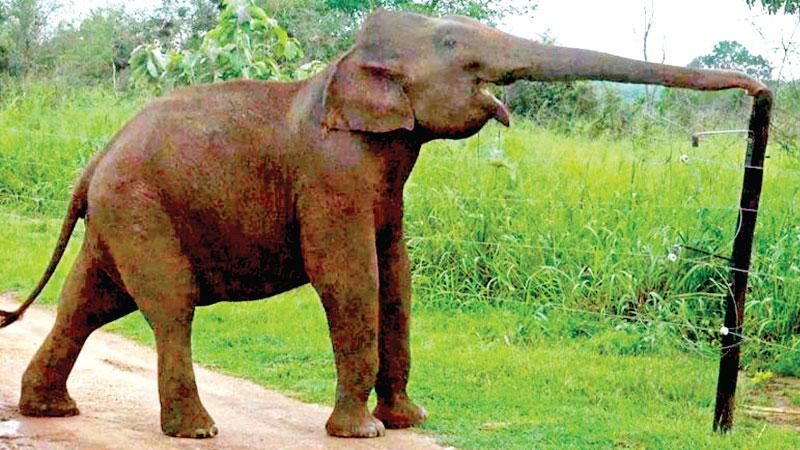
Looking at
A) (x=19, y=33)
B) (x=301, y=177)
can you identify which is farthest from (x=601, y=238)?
(x=19, y=33)

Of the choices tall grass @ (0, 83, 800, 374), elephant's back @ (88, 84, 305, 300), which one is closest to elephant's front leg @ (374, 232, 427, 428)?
elephant's back @ (88, 84, 305, 300)

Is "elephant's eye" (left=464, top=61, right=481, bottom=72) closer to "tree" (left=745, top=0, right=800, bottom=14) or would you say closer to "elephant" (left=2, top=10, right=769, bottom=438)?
"elephant" (left=2, top=10, right=769, bottom=438)

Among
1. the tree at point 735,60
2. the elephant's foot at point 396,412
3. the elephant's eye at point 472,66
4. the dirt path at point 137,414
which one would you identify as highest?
the tree at point 735,60

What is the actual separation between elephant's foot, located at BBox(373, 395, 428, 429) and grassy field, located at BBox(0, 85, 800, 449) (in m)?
0.13

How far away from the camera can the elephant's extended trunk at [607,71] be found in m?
5.38

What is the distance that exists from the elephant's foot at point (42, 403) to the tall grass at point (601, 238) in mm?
3462

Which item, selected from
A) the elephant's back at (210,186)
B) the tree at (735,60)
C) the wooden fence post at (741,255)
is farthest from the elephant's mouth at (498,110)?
the tree at (735,60)

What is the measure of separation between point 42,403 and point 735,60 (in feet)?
43.0

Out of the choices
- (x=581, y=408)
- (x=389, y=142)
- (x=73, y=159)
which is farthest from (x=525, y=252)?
(x=73, y=159)

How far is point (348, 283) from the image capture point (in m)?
5.62

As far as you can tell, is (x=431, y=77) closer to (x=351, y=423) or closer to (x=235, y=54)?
(x=351, y=423)

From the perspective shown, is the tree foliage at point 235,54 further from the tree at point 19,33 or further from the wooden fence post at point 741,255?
the tree at point 19,33

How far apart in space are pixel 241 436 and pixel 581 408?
77.9 inches

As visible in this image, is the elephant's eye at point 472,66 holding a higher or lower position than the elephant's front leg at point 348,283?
higher
